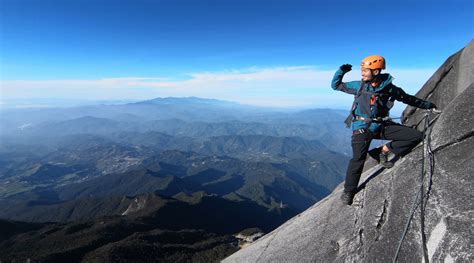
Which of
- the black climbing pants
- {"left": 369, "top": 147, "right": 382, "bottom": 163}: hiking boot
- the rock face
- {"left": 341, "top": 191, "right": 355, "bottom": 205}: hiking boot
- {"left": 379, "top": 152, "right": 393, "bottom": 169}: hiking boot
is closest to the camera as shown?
the rock face

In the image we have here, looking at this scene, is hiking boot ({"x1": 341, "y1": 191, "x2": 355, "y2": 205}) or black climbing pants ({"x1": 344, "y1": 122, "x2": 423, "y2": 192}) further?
hiking boot ({"x1": 341, "y1": 191, "x2": 355, "y2": 205})

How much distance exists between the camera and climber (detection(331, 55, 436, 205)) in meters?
11.6

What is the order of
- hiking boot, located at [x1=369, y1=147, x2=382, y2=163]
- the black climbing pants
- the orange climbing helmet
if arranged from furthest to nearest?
hiking boot, located at [x1=369, y1=147, x2=382, y2=163] < the black climbing pants < the orange climbing helmet

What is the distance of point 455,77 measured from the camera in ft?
57.9

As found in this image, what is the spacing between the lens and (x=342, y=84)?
12742mm

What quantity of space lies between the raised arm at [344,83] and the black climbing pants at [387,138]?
5.39 ft

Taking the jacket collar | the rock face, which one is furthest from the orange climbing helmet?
the rock face

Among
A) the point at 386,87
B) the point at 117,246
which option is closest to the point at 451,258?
the point at 386,87

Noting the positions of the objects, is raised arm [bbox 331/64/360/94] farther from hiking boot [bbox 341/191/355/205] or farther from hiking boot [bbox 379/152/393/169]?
hiking boot [bbox 341/191/355/205]

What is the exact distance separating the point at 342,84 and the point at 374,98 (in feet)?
4.58

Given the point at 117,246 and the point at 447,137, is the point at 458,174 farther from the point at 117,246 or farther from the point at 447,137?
the point at 117,246

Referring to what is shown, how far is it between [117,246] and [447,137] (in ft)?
345

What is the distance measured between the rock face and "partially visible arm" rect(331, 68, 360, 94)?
10.2ft

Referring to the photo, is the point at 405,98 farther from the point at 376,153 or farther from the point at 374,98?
the point at 376,153
